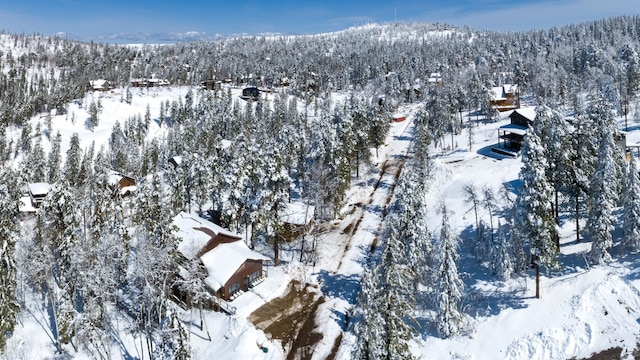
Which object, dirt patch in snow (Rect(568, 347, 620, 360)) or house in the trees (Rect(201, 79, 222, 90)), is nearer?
dirt patch in snow (Rect(568, 347, 620, 360))

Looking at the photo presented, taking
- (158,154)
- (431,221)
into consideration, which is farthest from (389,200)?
(158,154)

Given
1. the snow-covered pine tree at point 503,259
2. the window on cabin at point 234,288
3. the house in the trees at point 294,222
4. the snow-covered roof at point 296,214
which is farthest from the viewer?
the snow-covered roof at point 296,214

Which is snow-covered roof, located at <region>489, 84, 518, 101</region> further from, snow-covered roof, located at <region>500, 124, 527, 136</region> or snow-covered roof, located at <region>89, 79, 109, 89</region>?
snow-covered roof, located at <region>89, 79, 109, 89</region>

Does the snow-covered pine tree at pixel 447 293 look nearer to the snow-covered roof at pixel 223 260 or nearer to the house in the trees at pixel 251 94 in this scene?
the snow-covered roof at pixel 223 260

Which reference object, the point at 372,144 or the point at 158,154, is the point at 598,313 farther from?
the point at 158,154

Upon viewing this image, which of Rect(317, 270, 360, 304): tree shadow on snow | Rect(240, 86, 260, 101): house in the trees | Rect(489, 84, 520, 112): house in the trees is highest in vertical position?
Rect(240, 86, 260, 101): house in the trees

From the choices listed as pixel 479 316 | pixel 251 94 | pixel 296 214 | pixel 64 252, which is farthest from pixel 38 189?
pixel 251 94

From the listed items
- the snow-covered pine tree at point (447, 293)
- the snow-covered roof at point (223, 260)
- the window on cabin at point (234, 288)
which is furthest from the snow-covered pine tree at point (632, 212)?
the window on cabin at point (234, 288)

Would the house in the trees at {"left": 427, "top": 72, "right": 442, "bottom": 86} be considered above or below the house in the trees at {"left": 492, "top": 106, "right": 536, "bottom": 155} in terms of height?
above

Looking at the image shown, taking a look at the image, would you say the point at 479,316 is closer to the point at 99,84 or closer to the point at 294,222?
the point at 294,222

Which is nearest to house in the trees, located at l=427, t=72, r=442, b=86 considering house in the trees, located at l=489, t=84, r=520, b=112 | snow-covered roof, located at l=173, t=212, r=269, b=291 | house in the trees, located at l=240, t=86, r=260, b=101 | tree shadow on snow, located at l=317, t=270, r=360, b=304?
house in the trees, located at l=489, t=84, r=520, b=112
